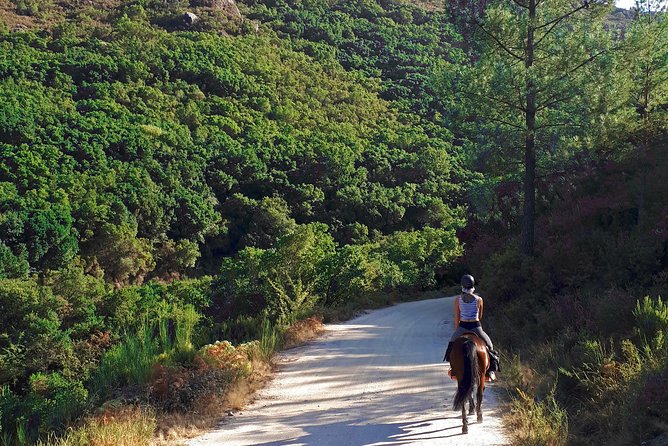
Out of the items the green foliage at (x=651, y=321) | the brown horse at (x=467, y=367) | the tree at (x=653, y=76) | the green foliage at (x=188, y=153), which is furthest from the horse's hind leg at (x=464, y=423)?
the green foliage at (x=188, y=153)

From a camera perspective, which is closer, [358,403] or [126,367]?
[358,403]

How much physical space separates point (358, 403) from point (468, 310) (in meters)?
2.09

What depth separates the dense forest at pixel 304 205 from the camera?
795 centimetres

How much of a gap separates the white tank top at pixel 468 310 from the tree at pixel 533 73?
314 inches

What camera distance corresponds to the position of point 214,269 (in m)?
55.5

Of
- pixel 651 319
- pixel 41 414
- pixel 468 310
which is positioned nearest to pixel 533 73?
→ pixel 651 319

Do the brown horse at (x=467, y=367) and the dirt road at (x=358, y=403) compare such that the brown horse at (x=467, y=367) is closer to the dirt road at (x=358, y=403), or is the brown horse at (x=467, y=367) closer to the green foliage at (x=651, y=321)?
the dirt road at (x=358, y=403)

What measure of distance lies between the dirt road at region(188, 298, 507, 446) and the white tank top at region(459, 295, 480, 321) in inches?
49.6

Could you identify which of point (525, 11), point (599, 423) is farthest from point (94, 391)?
point (525, 11)

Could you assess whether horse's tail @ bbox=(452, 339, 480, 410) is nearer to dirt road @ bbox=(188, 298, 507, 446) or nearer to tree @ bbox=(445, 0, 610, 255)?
dirt road @ bbox=(188, 298, 507, 446)

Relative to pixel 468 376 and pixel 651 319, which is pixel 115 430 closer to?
pixel 468 376

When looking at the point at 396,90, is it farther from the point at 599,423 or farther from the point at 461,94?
the point at 599,423

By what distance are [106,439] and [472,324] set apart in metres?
4.19

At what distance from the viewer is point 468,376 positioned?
Result: 6.32m
